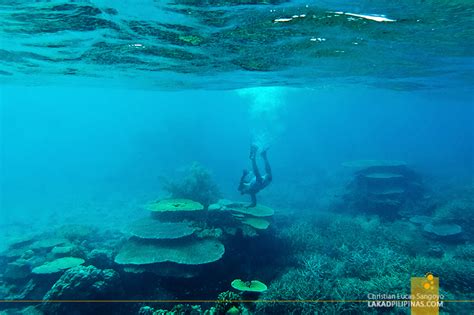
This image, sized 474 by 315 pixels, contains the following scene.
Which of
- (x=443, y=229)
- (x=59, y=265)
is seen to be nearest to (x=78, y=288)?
(x=59, y=265)

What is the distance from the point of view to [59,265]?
10828mm

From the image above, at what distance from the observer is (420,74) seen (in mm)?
23062

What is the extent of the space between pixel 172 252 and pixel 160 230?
4.13ft

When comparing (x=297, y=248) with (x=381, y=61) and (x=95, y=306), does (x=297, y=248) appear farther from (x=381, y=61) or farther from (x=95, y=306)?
(x=381, y=61)

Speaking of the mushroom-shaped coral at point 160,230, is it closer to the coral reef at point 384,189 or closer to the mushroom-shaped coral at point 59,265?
the mushroom-shaped coral at point 59,265

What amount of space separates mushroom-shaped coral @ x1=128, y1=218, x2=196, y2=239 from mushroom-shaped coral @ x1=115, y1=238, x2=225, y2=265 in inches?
14.6

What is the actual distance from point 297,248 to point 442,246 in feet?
22.1

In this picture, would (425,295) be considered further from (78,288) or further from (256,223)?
(78,288)

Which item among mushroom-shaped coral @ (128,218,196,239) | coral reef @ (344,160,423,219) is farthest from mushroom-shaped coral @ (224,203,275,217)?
coral reef @ (344,160,423,219)

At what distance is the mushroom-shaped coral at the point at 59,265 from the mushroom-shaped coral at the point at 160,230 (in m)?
2.04

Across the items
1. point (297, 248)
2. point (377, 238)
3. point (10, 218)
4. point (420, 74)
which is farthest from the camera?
point (10, 218)

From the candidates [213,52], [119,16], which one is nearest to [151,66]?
[213,52]

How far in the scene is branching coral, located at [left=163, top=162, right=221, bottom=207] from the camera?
A: 61.4 feet

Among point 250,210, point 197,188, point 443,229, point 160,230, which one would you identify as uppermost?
point 160,230
